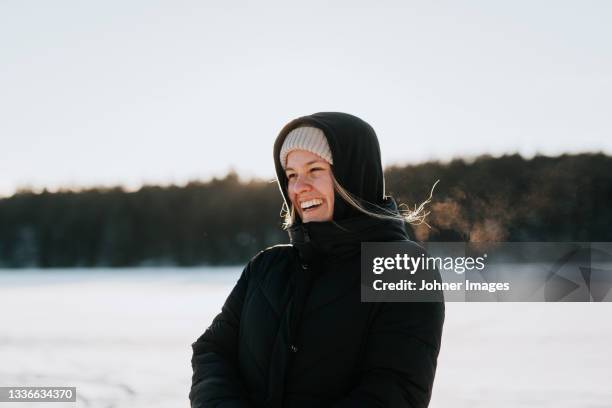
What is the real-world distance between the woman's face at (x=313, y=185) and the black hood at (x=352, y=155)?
2cm

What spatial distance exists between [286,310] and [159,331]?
4.59 m

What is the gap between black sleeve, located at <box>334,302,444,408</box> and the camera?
1.25 m

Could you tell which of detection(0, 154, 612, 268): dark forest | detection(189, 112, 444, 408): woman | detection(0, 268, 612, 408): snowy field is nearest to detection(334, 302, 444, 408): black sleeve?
detection(189, 112, 444, 408): woman

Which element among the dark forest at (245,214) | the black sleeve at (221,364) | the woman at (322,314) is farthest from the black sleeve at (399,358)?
the dark forest at (245,214)

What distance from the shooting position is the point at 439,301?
1348mm

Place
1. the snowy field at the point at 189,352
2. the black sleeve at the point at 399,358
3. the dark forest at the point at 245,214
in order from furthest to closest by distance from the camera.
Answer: the dark forest at the point at 245,214 → the snowy field at the point at 189,352 → the black sleeve at the point at 399,358

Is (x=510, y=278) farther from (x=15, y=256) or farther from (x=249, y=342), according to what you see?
(x=15, y=256)

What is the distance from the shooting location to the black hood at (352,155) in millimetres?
1441

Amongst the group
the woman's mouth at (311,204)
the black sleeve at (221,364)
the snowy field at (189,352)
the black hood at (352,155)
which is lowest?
the snowy field at (189,352)

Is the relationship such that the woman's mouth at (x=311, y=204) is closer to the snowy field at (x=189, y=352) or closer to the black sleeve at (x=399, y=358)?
the black sleeve at (x=399, y=358)

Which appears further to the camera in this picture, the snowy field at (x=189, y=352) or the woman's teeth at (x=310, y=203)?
the snowy field at (x=189, y=352)

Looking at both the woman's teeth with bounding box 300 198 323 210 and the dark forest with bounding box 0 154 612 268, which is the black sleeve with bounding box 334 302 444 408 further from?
the dark forest with bounding box 0 154 612 268

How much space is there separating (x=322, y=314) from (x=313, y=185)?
340mm

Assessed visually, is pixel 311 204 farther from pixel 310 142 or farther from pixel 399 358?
pixel 399 358
